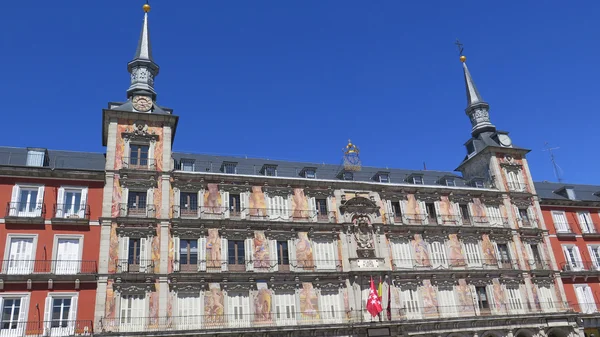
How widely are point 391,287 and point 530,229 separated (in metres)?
15.9

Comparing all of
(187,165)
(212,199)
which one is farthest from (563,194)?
(187,165)

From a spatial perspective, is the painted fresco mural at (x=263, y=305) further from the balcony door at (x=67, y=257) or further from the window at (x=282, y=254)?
the balcony door at (x=67, y=257)

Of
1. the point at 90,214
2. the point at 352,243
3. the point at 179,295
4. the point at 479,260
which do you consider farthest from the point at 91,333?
the point at 479,260

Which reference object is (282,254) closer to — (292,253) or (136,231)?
(292,253)

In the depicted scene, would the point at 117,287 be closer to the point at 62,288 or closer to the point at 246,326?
the point at 62,288

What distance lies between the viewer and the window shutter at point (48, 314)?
2931 cm

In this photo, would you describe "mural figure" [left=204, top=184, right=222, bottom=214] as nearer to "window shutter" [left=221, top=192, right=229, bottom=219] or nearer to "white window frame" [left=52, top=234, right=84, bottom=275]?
"window shutter" [left=221, top=192, right=229, bottom=219]

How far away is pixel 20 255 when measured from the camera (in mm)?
30828

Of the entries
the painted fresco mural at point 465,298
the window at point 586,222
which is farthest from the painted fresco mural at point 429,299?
the window at point 586,222

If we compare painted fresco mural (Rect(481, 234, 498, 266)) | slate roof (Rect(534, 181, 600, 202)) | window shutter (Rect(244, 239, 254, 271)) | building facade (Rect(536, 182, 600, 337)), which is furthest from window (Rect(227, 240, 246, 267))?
slate roof (Rect(534, 181, 600, 202))

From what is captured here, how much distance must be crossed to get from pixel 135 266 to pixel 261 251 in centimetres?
895

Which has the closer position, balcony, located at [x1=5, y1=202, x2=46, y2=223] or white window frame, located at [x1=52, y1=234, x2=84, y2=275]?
white window frame, located at [x1=52, y1=234, x2=84, y2=275]

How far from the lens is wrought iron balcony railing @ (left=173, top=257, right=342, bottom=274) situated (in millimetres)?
33781

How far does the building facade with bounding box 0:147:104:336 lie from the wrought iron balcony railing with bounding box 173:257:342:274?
235 inches
